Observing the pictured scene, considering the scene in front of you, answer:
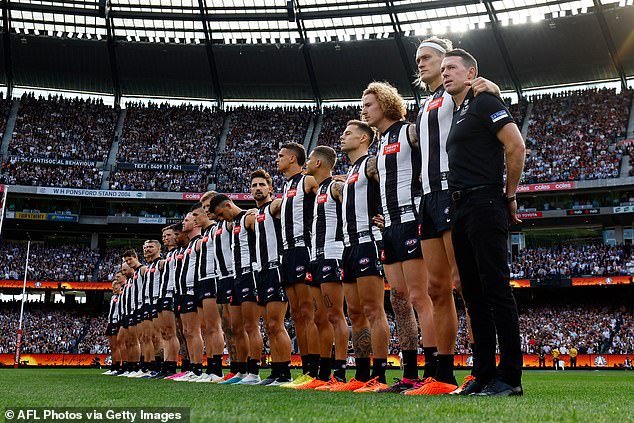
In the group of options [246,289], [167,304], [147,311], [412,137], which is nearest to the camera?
[412,137]

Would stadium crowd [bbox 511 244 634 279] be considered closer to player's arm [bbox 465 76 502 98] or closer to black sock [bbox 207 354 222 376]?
black sock [bbox 207 354 222 376]

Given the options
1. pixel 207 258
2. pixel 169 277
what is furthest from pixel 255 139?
pixel 207 258

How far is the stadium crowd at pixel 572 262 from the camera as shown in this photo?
35.1 m

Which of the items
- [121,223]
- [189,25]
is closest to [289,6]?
[189,25]

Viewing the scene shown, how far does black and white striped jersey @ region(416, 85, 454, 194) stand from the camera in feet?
17.3

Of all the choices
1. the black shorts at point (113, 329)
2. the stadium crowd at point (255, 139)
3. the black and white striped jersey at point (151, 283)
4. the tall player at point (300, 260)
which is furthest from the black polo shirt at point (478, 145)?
the stadium crowd at point (255, 139)

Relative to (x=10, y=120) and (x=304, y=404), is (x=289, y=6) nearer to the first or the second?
(x=10, y=120)

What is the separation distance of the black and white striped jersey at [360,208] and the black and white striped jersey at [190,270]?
4.52 metres

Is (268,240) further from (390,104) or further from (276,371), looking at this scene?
(390,104)

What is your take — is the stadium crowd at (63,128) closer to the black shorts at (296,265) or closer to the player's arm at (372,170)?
the black shorts at (296,265)

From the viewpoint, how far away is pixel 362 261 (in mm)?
6367

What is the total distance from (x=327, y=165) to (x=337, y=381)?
268cm

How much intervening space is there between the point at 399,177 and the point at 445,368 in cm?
182

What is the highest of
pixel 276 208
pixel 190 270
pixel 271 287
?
pixel 276 208
